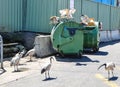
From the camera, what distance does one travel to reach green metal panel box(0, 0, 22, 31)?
18.4 meters

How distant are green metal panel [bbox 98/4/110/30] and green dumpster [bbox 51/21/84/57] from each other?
42.6 ft

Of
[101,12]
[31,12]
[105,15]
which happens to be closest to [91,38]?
[31,12]

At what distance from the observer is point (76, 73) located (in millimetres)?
13117

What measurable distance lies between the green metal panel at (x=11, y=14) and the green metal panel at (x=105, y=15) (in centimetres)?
1211

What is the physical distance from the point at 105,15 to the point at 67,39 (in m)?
15.4

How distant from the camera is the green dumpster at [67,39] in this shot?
17.6 metres

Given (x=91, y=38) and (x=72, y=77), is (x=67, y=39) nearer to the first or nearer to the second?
(x=91, y=38)

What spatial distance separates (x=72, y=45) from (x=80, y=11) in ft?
28.7

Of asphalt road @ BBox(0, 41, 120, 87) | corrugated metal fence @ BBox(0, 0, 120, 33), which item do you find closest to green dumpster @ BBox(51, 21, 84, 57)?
asphalt road @ BBox(0, 41, 120, 87)

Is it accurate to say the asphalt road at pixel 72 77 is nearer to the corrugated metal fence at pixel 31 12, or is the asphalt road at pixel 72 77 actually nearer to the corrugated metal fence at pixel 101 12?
the corrugated metal fence at pixel 31 12

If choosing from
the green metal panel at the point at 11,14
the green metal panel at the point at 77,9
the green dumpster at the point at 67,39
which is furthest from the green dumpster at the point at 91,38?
the green metal panel at the point at 77,9

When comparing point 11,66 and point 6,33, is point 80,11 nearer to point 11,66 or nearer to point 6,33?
point 6,33

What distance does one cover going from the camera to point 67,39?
17797mm

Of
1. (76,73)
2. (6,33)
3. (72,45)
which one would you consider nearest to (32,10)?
(6,33)
